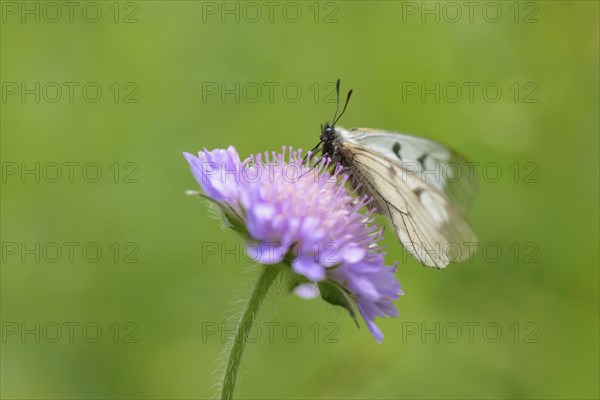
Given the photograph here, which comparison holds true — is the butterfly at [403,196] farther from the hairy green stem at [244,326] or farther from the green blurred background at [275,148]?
the green blurred background at [275,148]

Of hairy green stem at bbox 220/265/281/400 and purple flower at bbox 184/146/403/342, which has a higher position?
purple flower at bbox 184/146/403/342

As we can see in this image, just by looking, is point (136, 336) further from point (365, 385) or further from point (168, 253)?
point (365, 385)

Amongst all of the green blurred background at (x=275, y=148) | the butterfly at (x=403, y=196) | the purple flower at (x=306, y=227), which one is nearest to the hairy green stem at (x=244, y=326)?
the purple flower at (x=306, y=227)

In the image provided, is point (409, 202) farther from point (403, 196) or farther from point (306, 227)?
point (306, 227)

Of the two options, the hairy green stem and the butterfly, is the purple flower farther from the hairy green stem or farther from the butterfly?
the butterfly

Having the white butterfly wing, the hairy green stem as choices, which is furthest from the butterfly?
the hairy green stem

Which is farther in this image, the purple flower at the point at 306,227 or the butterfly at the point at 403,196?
the butterfly at the point at 403,196

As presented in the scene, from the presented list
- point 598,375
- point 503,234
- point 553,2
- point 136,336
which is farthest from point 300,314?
point 553,2
